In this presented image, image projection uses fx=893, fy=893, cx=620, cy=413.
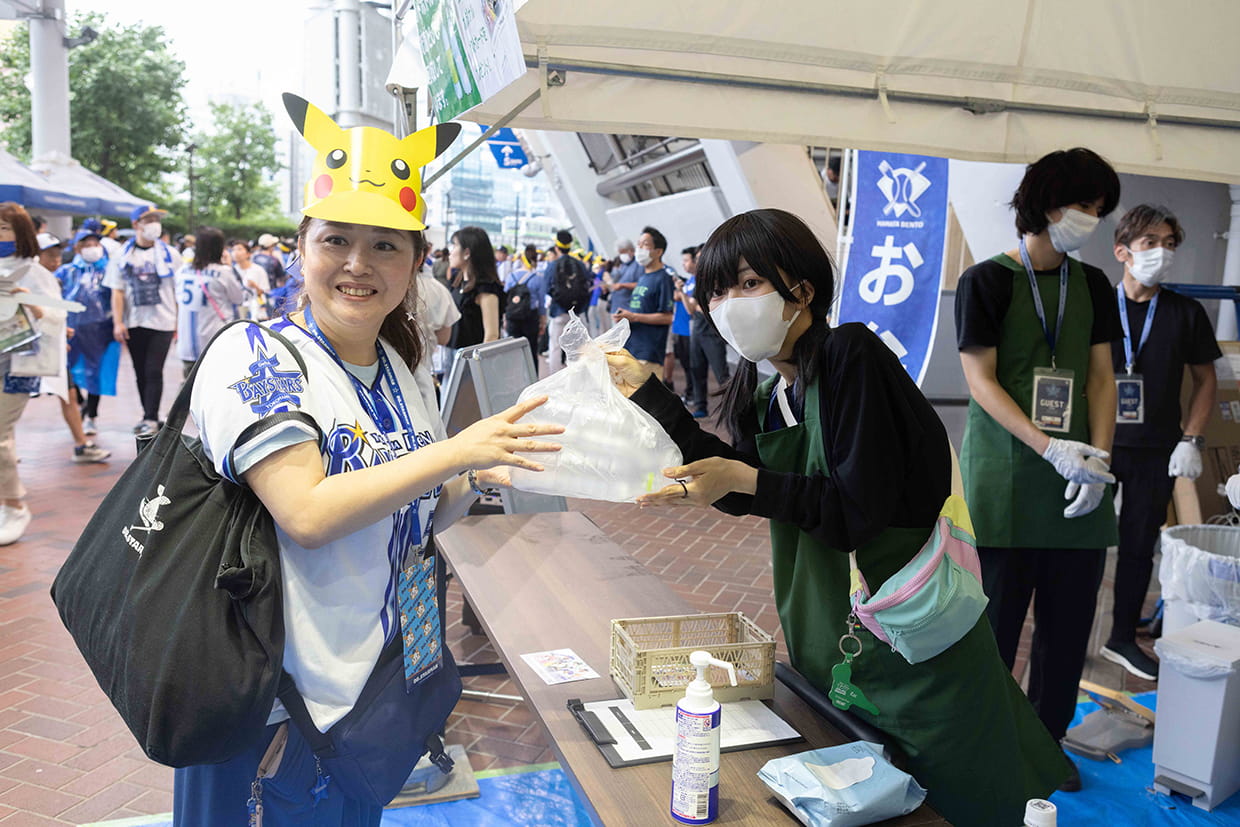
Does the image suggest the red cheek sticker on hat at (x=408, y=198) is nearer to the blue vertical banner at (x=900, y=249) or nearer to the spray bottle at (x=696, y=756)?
the spray bottle at (x=696, y=756)

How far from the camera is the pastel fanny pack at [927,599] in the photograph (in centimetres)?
167

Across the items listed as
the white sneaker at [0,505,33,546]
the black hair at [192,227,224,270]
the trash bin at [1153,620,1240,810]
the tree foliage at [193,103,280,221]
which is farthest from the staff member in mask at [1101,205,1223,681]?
the tree foliage at [193,103,280,221]

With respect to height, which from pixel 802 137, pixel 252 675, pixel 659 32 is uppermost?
pixel 659 32

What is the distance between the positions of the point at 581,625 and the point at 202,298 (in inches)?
282

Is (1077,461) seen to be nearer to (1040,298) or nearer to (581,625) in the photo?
(1040,298)

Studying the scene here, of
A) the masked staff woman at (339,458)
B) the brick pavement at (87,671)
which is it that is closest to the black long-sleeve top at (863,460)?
the masked staff woman at (339,458)

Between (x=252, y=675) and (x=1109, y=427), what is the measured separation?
2.77 metres

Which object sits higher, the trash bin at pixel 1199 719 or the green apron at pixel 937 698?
the green apron at pixel 937 698

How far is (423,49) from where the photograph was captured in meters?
3.06

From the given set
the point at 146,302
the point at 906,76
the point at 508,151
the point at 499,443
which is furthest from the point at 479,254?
the point at 508,151

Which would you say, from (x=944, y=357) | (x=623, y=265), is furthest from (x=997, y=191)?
(x=623, y=265)

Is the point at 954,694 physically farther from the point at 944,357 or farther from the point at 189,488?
the point at 944,357

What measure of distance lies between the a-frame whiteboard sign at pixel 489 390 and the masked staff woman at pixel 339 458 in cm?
202

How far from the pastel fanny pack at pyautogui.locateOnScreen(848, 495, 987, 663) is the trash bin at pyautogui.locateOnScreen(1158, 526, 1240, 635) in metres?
2.36
